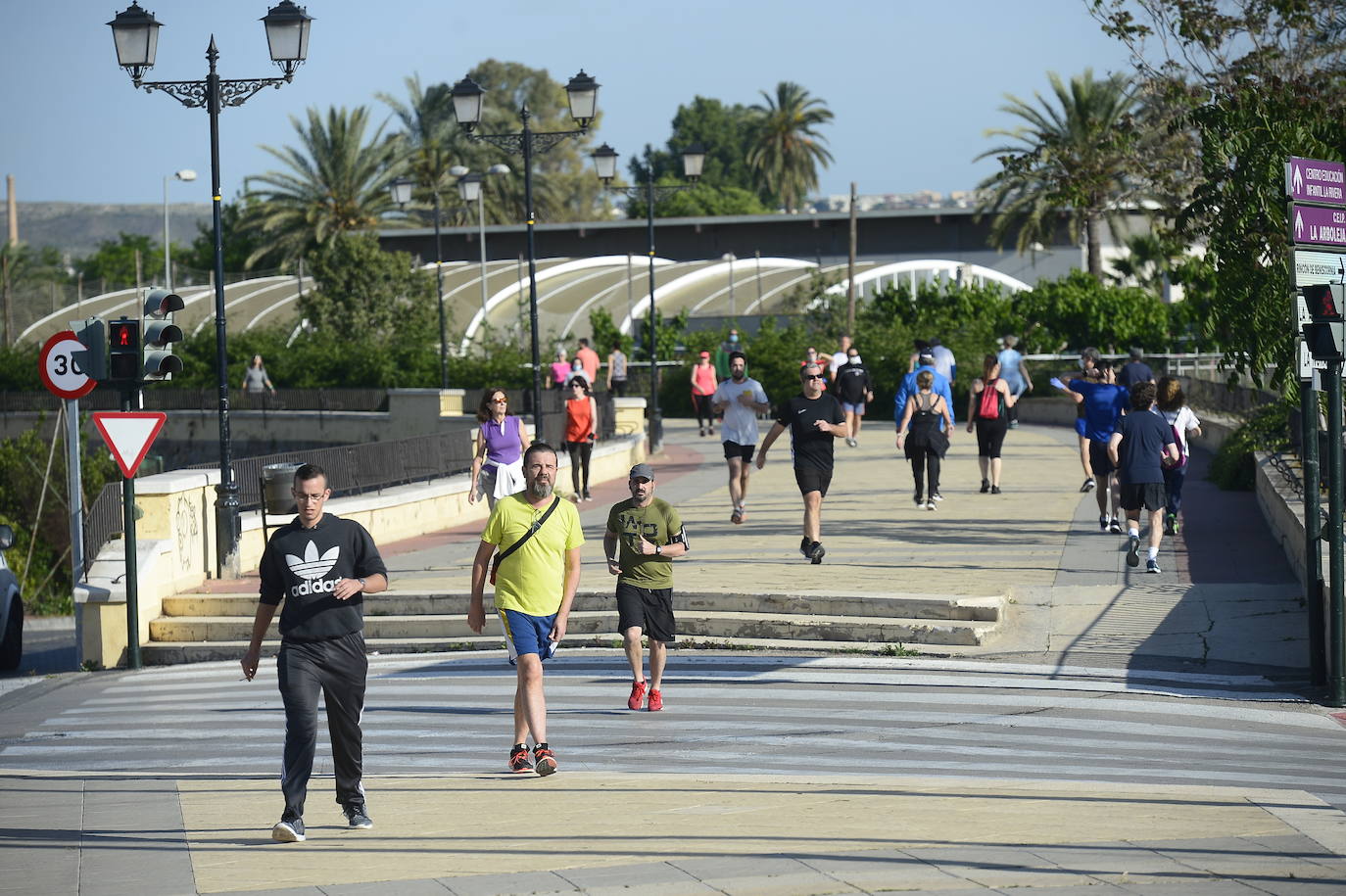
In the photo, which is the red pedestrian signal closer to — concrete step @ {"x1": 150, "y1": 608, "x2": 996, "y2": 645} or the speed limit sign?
concrete step @ {"x1": 150, "y1": 608, "x2": 996, "y2": 645}

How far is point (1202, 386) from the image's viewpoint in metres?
29.9

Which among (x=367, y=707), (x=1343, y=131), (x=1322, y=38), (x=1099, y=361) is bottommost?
(x=367, y=707)

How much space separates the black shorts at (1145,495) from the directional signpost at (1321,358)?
282cm

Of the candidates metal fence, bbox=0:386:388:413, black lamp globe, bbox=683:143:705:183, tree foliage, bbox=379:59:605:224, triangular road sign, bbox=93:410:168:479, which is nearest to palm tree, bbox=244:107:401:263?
tree foliage, bbox=379:59:605:224

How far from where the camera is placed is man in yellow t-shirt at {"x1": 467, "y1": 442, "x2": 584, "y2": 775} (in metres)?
8.95

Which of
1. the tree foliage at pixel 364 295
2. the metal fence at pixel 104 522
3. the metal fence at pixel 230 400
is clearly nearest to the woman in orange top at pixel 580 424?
the metal fence at pixel 104 522

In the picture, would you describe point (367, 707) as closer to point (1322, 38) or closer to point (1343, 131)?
point (1343, 131)

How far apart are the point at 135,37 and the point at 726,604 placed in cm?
917

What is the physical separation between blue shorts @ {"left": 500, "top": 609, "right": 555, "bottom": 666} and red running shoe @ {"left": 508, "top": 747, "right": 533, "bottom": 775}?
0.51m

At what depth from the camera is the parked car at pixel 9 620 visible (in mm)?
16219

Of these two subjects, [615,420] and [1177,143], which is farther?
[615,420]

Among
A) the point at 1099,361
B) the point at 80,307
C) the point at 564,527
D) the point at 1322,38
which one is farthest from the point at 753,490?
the point at 80,307

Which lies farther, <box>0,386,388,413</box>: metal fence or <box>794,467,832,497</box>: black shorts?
<box>0,386,388,413</box>: metal fence

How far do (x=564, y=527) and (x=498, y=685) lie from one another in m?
3.81
